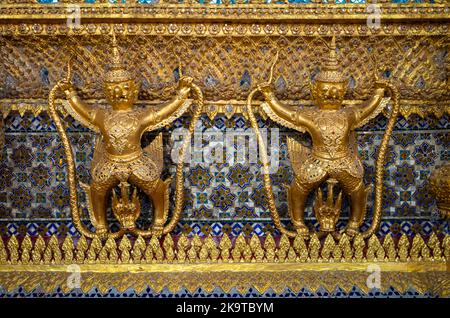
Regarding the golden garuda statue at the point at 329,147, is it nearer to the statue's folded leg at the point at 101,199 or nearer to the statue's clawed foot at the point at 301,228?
the statue's clawed foot at the point at 301,228

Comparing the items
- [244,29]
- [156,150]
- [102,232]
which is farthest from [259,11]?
[102,232]

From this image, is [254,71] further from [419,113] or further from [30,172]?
[30,172]

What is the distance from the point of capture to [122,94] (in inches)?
126

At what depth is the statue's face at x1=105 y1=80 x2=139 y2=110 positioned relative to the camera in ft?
10.4

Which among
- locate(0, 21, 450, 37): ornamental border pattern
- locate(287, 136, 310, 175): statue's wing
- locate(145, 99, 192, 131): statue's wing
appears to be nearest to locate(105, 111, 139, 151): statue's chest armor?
locate(145, 99, 192, 131): statue's wing

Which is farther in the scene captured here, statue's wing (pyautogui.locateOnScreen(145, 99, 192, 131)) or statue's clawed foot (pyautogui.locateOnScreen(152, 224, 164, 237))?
statue's clawed foot (pyautogui.locateOnScreen(152, 224, 164, 237))

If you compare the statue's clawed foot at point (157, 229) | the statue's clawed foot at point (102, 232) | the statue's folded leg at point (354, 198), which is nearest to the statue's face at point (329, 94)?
the statue's folded leg at point (354, 198)

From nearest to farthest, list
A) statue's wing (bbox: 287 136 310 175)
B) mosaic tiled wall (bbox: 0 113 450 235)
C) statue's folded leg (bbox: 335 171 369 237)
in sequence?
statue's folded leg (bbox: 335 171 369 237), statue's wing (bbox: 287 136 310 175), mosaic tiled wall (bbox: 0 113 450 235)

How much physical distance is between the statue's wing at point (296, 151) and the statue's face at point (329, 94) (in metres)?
0.26

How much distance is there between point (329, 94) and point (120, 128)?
1088 millimetres

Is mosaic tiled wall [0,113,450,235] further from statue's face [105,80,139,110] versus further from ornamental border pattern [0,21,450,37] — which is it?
ornamental border pattern [0,21,450,37]

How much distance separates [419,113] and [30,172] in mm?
2229

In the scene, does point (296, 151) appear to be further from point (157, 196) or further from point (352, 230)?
point (157, 196)

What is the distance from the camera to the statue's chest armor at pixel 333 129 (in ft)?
10.5
